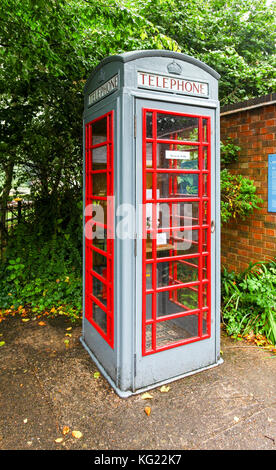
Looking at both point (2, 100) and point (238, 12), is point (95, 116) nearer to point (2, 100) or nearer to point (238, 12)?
point (2, 100)

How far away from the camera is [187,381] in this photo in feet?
10.1

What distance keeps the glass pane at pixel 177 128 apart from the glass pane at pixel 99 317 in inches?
72.5

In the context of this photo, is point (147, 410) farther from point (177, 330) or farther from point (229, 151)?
point (229, 151)

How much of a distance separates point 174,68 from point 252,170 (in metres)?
2.10

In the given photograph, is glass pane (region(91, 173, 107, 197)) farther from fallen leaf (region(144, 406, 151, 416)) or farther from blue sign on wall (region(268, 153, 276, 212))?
blue sign on wall (region(268, 153, 276, 212))

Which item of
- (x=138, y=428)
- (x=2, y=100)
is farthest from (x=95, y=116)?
(x=2, y=100)

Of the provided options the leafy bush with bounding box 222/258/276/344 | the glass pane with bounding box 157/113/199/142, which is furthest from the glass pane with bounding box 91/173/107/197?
the leafy bush with bounding box 222/258/276/344

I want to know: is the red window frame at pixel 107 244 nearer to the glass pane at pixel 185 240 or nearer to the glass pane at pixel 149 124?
the glass pane at pixel 149 124

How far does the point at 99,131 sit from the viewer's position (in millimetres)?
3172

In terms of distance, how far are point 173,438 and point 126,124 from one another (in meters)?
2.47

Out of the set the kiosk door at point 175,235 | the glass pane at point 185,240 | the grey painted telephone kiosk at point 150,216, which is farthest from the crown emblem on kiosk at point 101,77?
the glass pane at point 185,240

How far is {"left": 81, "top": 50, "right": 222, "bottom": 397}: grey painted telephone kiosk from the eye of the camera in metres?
2.75

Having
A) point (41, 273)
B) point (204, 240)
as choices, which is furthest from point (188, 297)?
point (41, 273)

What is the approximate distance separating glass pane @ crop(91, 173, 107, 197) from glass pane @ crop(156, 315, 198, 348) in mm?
1584
